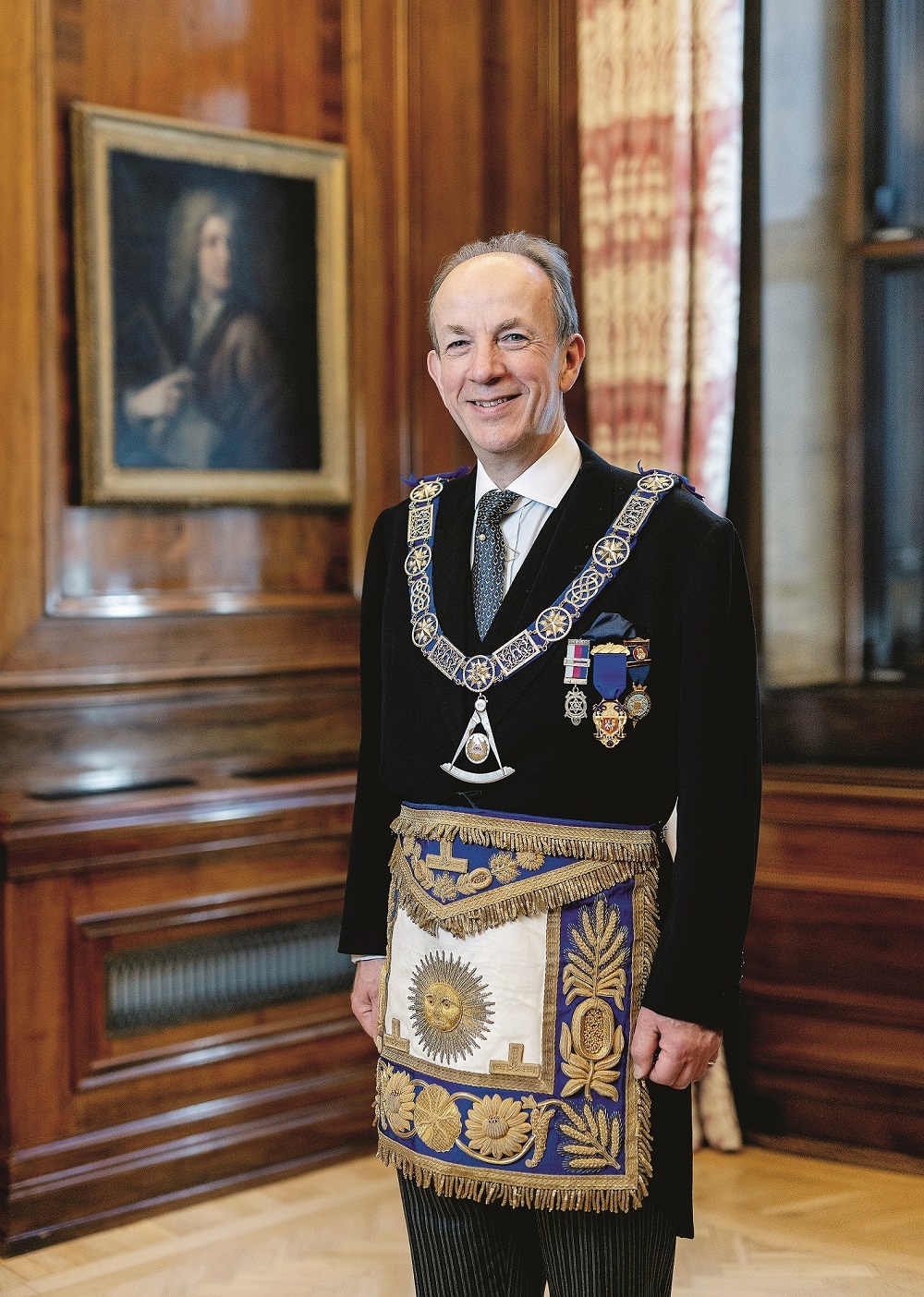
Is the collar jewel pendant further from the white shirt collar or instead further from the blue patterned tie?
the white shirt collar

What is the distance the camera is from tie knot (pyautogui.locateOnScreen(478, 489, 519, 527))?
194 cm

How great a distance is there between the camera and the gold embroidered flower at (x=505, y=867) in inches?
71.8

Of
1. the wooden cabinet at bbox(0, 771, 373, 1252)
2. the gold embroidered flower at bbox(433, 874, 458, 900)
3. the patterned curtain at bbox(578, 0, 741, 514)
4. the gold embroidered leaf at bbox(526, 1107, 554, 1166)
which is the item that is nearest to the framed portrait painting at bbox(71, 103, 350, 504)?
the patterned curtain at bbox(578, 0, 741, 514)

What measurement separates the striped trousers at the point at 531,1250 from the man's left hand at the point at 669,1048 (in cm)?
17

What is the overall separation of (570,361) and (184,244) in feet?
7.11

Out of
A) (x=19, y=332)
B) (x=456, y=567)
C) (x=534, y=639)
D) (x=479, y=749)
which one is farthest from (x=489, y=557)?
(x=19, y=332)

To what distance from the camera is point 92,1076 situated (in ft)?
11.1

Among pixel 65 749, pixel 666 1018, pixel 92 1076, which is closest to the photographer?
pixel 666 1018

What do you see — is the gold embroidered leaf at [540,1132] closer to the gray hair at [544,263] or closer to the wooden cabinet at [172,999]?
the gray hair at [544,263]

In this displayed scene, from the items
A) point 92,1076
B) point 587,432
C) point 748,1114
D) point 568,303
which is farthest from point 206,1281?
point 587,432

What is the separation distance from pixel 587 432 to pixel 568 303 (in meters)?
2.47

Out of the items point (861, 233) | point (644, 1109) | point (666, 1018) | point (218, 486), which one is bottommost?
point (644, 1109)

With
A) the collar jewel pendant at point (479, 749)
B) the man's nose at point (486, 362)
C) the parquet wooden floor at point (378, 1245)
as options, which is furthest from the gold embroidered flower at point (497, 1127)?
the parquet wooden floor at point (378, 1245)

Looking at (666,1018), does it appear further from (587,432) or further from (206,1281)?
(587,432)
